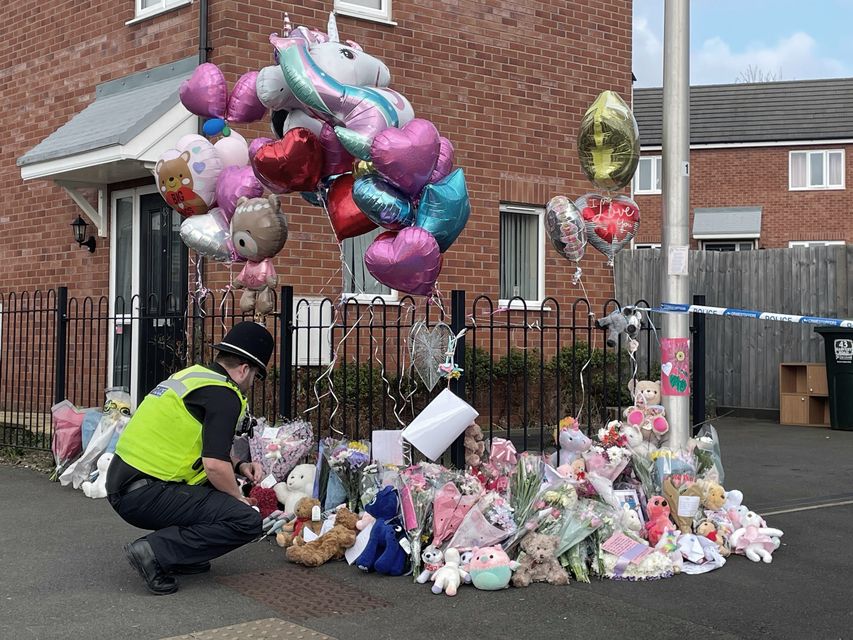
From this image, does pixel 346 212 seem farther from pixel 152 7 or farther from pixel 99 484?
pixel 152 7

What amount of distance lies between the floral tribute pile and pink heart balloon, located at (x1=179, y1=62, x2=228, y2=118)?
2545 mm

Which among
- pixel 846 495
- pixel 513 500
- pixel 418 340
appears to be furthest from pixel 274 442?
pixel 846 495

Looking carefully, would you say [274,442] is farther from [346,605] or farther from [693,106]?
[693,106]

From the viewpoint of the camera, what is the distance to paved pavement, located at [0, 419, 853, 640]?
487 cm

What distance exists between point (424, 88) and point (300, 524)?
6.56 metres

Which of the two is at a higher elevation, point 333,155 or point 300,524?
point 333,155

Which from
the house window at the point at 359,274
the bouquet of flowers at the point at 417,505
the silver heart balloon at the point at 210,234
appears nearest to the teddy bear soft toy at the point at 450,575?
the bouquet of flowers at the point at 417,505

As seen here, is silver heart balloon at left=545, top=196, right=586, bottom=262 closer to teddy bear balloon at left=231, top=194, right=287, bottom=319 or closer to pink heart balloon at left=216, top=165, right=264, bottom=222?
teddy bear balloon at left=231, top=194, right=287, bottom=319

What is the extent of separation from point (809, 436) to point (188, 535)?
9.43 meters

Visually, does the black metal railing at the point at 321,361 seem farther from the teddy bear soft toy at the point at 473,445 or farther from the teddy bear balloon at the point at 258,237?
the teddy bear soft toy at the point at 473,445

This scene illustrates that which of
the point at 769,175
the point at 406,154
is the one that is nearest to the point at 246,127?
the point at 406,154

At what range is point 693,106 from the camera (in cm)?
3156

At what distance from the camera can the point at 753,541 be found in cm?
632

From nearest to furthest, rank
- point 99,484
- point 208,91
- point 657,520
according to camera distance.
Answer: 1. point 657,520
2. point 208,91
3. point 99,484
